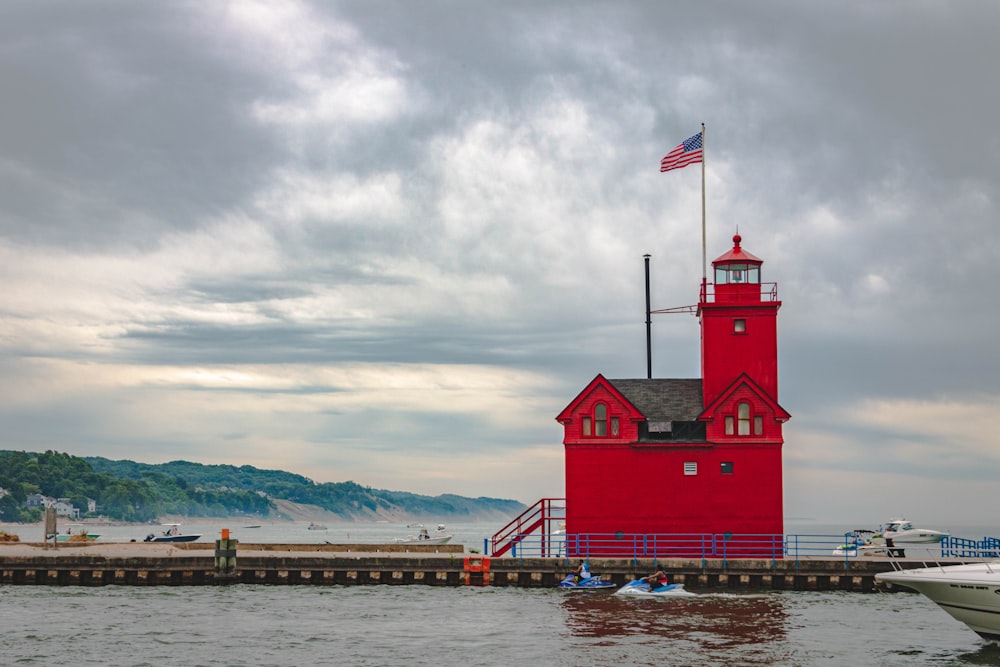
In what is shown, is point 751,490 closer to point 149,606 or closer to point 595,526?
point 595,526

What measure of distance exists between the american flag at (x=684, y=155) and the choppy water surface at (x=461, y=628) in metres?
21.5

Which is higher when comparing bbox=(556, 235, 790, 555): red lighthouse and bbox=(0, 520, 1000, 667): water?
bbox=(556, 235, 790, 555): red lighthouse

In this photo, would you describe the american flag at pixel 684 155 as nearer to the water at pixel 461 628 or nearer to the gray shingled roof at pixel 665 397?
the gray shingled roof at pixel 665 397

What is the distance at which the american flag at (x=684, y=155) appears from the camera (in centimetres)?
5778

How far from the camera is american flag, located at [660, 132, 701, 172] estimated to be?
2275 inches

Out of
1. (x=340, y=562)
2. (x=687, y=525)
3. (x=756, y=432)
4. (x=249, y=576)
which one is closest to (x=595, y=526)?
(x=687, y=525)

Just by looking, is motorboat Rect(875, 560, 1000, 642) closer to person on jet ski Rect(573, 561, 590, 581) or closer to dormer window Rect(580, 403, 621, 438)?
person on jet ski Rect(573, 561, 590, 581)

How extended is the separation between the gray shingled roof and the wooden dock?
7.40 m

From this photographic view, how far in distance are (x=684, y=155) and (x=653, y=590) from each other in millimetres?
21803

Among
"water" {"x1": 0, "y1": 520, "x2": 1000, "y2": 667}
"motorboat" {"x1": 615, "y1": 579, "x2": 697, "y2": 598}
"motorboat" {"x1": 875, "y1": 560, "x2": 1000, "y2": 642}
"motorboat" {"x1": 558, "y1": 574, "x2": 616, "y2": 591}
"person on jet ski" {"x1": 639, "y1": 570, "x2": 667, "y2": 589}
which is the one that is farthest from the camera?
"motorboat" {"x1": 558, "y1": 574, "x2": 616, "y2": 591}

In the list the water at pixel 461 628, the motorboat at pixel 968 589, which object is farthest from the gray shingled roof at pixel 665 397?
the motorboat at pixel 968 589

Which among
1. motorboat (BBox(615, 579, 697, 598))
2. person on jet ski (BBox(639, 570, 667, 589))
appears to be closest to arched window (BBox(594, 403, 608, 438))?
person on jet ski (BBox(639, 570, 667, 589))

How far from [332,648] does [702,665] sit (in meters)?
13.1

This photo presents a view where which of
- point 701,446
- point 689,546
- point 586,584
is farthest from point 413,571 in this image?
point 701,446
